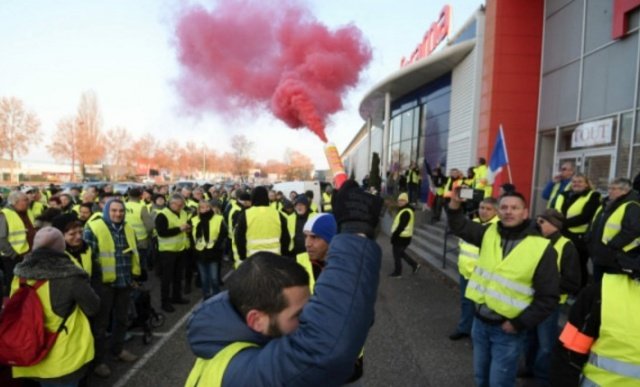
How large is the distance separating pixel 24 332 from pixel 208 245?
3696mm

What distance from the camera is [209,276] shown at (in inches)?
261

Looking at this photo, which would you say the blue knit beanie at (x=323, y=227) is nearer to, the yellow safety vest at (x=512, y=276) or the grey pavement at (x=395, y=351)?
the yellow safety vest at (x=512, y=276)

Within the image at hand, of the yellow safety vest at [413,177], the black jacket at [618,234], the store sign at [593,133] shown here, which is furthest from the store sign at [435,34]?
the black jacket at [618,234]

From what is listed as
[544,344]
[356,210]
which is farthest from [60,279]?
[544,344]

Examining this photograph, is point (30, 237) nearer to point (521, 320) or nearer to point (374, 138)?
point (521, 320)

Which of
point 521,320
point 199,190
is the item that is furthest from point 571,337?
point 199,190

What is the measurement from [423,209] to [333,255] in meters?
14.2

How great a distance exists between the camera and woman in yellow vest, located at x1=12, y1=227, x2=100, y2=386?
9.70 ft

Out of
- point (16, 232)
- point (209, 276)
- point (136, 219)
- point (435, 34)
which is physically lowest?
point (209, 276)

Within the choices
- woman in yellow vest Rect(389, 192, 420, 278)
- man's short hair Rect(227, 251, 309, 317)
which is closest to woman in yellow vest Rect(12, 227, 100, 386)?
man's short hair Rect(227, 251, 309, 317)

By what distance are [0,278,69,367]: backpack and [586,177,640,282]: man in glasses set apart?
5.46 m

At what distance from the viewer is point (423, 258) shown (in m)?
10.3

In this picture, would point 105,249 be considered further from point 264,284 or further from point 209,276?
point 264,284

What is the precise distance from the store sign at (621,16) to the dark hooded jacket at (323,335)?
989 cm
